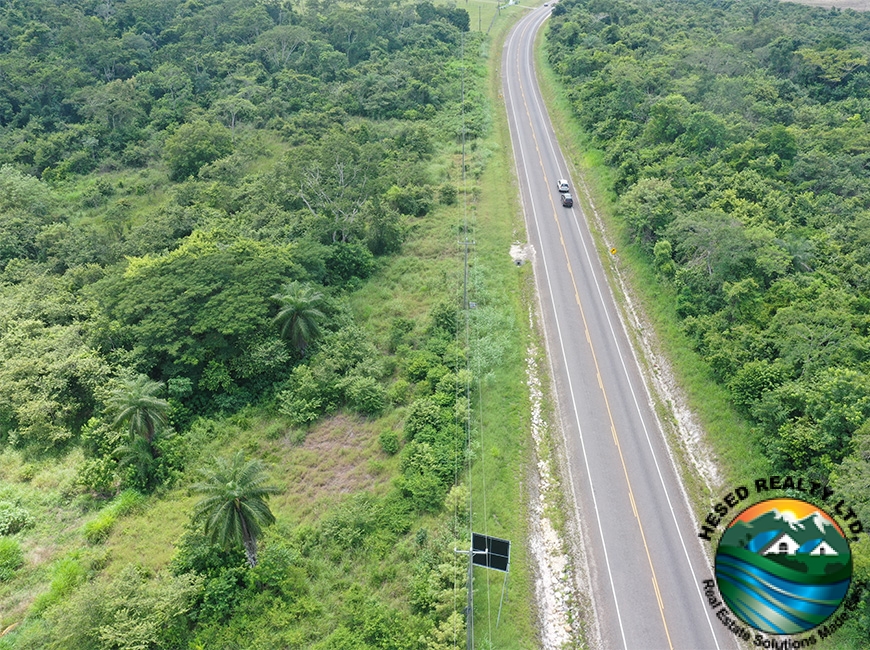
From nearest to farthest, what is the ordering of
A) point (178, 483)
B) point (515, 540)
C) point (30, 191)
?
point (515, 540)
point (178, 483)
point (30, 191)

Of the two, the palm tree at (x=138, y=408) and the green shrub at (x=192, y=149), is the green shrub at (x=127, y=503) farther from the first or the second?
the green shrub at (x=192, y=149)

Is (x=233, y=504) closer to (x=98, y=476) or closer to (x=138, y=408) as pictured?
(x=138, y=408)

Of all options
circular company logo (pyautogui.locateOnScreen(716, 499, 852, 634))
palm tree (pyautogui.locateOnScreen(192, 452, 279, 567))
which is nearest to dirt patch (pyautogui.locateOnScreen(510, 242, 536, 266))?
circular company logo (pyautogui.locateOnScreen(716, 499, 852, 634))

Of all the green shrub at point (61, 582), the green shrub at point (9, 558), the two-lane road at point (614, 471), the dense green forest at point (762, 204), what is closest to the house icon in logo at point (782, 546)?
the dense green forest at point (762, 204)

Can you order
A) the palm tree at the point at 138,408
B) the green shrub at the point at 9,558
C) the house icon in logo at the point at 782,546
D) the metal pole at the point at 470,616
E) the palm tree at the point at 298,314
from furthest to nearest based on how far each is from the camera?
the palm tree at the point at 298,314
the palm tree at the point at 138,408
the green shrub at the point at 9,558
the metal pole at the point at 470,616
the house icon in logo at the point at 782,546

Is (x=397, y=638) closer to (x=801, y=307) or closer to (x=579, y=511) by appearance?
(x=579, y=511)

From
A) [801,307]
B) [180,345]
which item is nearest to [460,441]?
[180,345]
